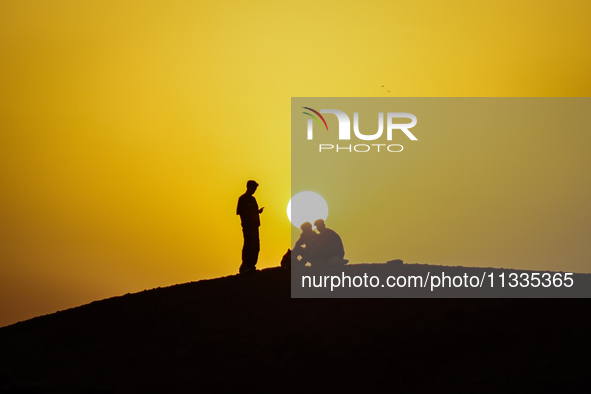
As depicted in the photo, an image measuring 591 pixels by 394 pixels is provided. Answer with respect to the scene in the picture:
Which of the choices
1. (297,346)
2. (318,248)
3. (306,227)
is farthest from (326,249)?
(297,346)

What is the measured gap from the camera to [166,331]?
13422 mm

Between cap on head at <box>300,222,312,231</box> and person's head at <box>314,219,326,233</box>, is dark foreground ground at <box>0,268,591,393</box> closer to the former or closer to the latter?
cap on head at <box>300,222,312,231</box>

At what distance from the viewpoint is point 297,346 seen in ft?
39.1

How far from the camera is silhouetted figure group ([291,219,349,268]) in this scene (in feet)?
56.4

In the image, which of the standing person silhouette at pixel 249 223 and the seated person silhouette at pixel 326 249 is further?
the standing person silhouette at pixel 249 223

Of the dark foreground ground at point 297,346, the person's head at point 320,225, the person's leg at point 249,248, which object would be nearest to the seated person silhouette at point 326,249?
the person's head at point 320,225

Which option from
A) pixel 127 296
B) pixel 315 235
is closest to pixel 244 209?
pixel 315 235

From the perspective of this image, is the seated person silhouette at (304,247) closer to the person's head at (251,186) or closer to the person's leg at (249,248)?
the person's leg at (249,248)

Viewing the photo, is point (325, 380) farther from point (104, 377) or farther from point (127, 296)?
point (127, 296)

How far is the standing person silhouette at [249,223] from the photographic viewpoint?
Result: 17719 mm

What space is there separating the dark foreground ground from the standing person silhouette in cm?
204

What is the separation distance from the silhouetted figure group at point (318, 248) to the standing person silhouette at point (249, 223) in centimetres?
134

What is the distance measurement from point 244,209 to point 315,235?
7.39 feet

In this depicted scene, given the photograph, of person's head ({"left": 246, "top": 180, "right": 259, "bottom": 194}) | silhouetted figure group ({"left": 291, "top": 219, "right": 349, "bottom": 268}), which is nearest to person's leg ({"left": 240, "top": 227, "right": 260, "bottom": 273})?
person's head ({"left": 246, "top": 180, "right": 259, "bottom": 194})
